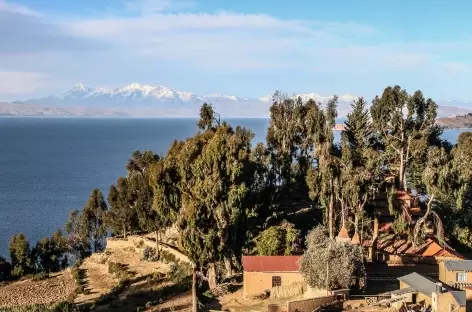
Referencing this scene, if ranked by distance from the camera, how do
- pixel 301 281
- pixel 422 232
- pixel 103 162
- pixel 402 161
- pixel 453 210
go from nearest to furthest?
1. pixel 301 281
2. pixel 422 232
3. pixel 453 210
4. pixel 402 161
5. pixel 103 162

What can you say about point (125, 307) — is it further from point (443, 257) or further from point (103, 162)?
point (103, 162)

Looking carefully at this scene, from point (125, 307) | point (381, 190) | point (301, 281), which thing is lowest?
point (125, 307)

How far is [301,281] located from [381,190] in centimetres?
2147

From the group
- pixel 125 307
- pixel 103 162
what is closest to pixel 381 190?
pixel 125 307

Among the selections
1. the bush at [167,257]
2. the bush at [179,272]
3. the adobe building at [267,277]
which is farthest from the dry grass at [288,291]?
the bush at [167,257]

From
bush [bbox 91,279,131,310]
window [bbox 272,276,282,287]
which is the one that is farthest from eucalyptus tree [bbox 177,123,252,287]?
bush [bbox 91,279,131,310]

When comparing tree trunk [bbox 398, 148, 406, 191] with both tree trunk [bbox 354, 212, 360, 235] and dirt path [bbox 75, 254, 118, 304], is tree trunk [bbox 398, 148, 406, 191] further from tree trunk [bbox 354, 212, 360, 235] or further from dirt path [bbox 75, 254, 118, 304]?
dirt path [bbox 75, 254, 118, 304]

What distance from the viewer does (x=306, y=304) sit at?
31766 millimetres

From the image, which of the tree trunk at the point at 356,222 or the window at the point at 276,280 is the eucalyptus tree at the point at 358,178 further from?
the window at the point at 276,280

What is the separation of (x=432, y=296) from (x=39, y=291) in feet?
109

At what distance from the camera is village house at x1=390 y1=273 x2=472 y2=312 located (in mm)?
29984

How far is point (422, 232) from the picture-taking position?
47.0 m

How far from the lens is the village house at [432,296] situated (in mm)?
29984

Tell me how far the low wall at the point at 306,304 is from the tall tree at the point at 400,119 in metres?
30.3
